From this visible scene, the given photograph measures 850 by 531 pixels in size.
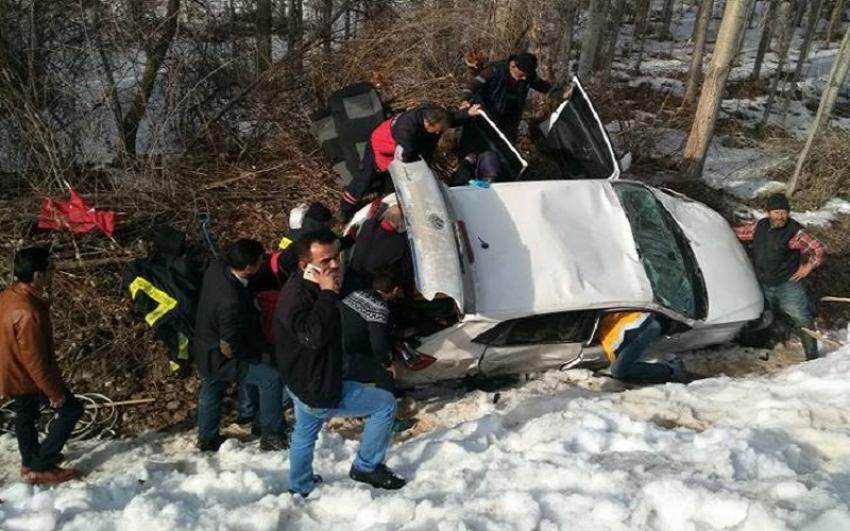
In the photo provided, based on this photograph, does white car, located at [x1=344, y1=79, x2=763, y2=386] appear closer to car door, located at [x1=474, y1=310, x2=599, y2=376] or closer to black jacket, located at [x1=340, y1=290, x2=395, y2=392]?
car door, located at [x1=474, y1=310, x2=599, y2=376]

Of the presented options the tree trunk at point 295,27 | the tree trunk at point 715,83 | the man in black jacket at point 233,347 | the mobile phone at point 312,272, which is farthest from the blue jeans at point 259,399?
the tree trunk at point 715,83

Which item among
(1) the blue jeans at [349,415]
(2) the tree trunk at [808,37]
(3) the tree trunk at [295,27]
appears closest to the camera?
(1) the blue jeans at [349,415]

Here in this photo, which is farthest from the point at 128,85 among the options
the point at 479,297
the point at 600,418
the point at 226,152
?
the point at 600,418

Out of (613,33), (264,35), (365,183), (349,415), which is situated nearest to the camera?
(349,415)

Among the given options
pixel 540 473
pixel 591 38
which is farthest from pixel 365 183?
pixel 591 38

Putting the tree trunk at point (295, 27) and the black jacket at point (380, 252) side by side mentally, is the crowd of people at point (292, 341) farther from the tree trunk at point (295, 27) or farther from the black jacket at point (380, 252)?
the tree trunk at point (295, 27)

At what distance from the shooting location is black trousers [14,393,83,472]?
4180 millimetres

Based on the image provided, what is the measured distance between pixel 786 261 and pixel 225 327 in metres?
4.95

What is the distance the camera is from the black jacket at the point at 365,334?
3.95 metres

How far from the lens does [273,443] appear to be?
4504 millimetres

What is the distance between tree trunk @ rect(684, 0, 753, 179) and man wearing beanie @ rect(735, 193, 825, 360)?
2838mm

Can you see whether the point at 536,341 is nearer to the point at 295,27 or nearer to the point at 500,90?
the point at 500,90

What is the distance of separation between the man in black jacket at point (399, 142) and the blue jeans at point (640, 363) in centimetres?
242

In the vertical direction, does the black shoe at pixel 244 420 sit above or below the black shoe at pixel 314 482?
below
